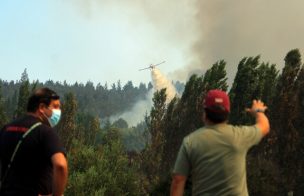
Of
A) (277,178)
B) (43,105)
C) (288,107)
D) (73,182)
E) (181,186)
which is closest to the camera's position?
(181,186)

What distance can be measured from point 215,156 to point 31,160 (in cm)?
177

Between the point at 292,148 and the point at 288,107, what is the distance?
12.7ft

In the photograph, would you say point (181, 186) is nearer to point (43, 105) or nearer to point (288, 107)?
point (43, 105)

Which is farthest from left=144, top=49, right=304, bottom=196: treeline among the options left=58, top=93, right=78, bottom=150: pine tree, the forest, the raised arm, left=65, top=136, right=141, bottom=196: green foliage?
the raised arm

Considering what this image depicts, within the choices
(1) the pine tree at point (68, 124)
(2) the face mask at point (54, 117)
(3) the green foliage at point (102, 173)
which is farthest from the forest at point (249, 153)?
(2) the face mask at point (54, 117)

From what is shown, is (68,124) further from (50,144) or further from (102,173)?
(50,144)

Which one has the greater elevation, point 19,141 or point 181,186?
point 19,141

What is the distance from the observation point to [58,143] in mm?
5359

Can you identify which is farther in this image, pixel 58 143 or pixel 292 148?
pixel 292 148

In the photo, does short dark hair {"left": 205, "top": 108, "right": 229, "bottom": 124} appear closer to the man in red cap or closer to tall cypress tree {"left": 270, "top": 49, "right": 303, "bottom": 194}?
the man in red cap

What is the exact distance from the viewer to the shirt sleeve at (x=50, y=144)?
5320mm

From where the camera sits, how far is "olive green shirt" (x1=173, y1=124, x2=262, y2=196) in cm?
507

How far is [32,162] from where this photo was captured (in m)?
5.42

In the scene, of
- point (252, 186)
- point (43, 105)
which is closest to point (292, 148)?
point (252, 186)
